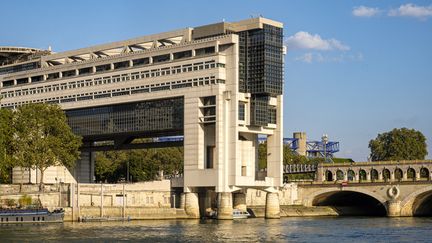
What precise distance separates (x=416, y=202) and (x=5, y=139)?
256 ft

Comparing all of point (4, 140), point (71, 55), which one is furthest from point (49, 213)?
point (71, 55)

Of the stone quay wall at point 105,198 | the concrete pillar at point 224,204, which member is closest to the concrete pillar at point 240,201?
the stone quay wall at point 105,198

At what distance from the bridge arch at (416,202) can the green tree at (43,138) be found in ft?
204

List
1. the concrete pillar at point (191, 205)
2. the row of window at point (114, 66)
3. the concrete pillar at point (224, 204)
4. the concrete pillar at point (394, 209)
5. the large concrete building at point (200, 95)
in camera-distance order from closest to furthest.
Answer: the concrete pillar at point (224, 204)
the large concrete building at point (200, 95)
the concrete pillar at point (191, 205)
the row of window at point (114, 66)
the concrete pillar at point (394, 209)

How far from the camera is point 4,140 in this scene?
163000mm

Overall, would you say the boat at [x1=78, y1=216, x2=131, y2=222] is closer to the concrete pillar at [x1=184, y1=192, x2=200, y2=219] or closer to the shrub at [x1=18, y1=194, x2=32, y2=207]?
the shrub at [x1=18, y1=194, x2=32, y2=207]

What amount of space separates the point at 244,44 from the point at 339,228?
1574 inches

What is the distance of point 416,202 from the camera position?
18562 cm

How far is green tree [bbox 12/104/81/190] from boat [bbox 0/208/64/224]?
19348 mm

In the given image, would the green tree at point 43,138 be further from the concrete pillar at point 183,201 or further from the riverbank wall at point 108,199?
the concrete pillar at point 183,201

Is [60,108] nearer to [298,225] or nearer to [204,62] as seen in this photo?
[204,62]

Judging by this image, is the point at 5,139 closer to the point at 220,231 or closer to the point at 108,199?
the point at 108,199

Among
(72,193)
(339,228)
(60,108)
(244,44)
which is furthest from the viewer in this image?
(60,108)

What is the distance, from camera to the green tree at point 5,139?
6227 inches
